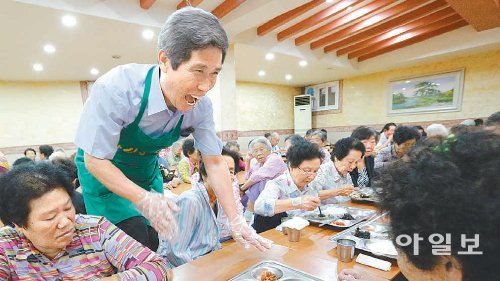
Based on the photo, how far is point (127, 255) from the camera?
1.18 metres

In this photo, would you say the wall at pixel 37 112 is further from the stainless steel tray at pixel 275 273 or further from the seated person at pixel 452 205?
the seated person at pixel 452 205

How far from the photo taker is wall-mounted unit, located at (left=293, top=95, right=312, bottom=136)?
10.0 m

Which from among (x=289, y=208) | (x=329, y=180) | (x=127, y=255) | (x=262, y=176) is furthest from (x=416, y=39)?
(x=127, y=255)

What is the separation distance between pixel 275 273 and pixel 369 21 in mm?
5485

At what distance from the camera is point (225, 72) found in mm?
5203

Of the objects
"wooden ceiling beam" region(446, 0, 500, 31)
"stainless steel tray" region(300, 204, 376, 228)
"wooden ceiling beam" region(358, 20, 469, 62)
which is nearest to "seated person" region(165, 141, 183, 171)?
"stainless steel tray" region(300, 204, 376, 228)

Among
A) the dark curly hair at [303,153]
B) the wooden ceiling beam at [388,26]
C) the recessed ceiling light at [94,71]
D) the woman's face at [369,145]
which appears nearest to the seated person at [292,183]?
the dark curly hair at [303,153]

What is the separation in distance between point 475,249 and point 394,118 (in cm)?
855

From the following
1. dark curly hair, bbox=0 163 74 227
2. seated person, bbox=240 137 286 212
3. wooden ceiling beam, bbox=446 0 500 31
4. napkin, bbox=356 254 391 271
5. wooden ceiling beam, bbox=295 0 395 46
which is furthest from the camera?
wooden ceiling beam, bbox=295 0 395 46

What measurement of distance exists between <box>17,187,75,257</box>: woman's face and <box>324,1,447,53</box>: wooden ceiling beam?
622 centimetres

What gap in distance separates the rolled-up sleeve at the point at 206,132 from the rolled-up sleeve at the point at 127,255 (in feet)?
2.00

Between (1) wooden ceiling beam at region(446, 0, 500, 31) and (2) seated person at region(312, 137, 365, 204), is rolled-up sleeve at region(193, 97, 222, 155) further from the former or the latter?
(1) wooden ceiling beam at region(446, 0, 500, 31)

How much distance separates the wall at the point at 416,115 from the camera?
6598 mm

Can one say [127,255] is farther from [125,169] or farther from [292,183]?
[292,183]
